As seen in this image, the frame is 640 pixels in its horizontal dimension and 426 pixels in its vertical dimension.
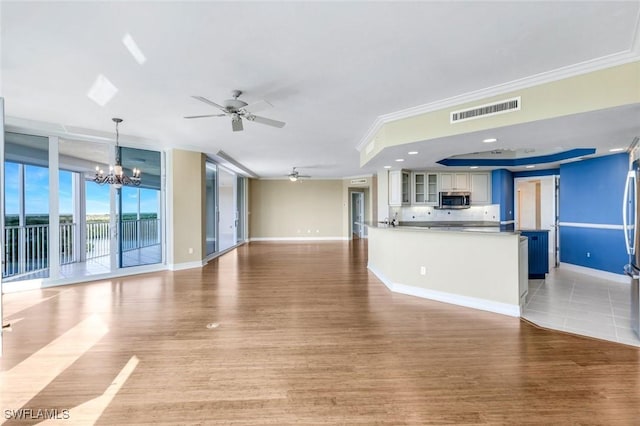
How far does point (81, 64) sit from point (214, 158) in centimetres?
465

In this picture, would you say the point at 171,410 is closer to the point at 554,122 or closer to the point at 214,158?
the point at 554,122

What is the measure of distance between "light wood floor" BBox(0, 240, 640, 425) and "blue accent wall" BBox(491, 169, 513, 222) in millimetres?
5144

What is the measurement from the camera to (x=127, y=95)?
3.38 m

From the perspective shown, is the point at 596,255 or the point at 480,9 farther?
the point at 596,255

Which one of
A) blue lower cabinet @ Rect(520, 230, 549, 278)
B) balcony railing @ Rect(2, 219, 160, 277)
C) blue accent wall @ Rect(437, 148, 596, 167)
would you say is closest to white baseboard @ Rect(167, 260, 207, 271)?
balcony railing @ Rect(2, 219, 160, 277)

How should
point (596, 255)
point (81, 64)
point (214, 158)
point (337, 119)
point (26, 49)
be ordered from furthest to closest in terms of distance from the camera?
point (214, 158), point (596, 255), point (337, 119), point (81, 64), point (26, 49)

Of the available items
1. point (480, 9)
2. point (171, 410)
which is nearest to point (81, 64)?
point (171, 410)

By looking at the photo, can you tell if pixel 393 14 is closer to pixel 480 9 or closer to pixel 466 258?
pixel 480 9

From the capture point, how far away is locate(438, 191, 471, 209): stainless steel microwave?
25.1ft

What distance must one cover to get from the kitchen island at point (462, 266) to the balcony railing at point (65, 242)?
536 cm

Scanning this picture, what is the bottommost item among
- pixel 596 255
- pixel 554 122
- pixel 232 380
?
pixel 232 380

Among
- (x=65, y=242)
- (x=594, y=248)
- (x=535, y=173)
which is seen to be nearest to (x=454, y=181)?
(x=535, y=173)

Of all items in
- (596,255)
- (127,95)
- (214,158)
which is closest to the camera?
(127,95)

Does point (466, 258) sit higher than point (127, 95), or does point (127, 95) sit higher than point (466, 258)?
point (127, 95)
